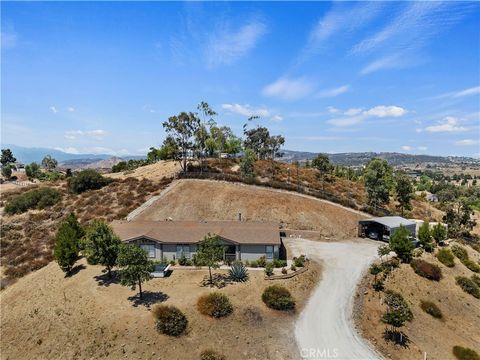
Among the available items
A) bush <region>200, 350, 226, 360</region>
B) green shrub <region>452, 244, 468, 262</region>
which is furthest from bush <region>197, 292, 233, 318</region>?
green shrub <region>452, 244, 468, 262</region>

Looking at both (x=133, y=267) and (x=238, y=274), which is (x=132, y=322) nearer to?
(x=133, y=267)

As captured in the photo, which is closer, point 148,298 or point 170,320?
point 170,320

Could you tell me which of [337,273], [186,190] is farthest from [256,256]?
[186,190]

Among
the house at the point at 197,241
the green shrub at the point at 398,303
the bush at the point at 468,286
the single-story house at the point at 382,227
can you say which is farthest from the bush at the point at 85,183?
the bush at the point at 468,286

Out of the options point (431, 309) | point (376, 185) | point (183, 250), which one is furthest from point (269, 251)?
point (376, 185)

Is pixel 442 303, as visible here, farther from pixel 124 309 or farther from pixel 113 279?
pixel 113 279

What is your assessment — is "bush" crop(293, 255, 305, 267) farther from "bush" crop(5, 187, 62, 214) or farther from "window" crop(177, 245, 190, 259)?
"bush" crop(5, 187, 62, 214)
